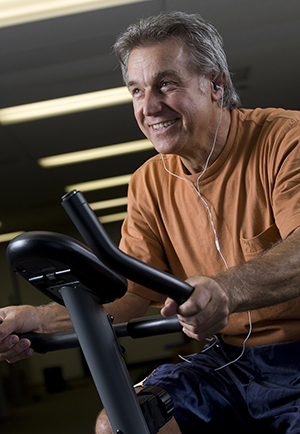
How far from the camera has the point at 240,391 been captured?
1.18 metres

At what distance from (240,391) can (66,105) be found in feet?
8.87

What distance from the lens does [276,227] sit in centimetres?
125

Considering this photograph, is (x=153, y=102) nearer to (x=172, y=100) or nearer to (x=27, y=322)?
(x=172, y=100)

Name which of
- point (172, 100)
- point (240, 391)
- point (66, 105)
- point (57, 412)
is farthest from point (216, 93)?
point (57, 412)

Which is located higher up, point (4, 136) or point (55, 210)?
point (4, 136)

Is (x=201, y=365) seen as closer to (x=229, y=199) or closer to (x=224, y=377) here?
(x=224, y=377)

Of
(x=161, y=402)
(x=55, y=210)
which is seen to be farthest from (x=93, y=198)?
(x=161, y=402)

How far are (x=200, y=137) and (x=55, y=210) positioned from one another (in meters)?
2.75

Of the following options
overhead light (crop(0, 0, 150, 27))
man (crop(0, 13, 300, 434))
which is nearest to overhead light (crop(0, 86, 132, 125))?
overhead light (crop(0, 0, 150, 27))

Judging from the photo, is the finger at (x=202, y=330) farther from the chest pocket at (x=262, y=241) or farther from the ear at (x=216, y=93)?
the ear at (x=216, y=93)

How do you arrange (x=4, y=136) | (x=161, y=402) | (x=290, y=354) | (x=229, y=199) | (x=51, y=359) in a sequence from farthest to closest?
1. (x=51, y=359)
2. (x=4, y=136)
3. (x=229, y=199)
4. (x=290, y=354)
5. (x=161, y=402)

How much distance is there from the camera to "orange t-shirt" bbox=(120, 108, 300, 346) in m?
1.20

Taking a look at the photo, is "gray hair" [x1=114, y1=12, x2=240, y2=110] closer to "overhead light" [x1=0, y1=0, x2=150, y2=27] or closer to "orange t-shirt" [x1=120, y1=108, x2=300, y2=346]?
"orange t-shirt" [x1=120, y1=108, x2=300, y2=346]

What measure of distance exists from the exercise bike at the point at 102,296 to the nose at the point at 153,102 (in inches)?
30.8
